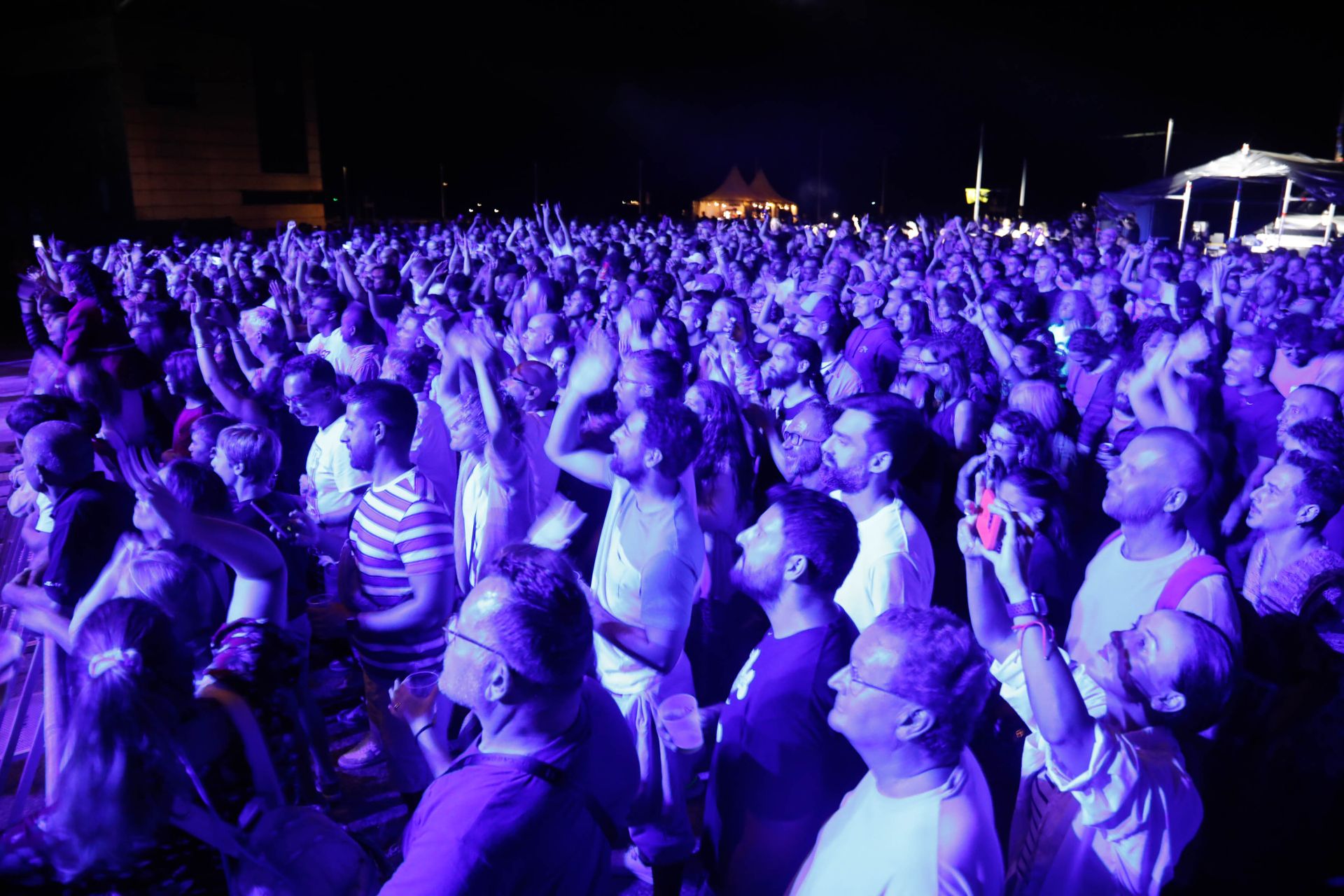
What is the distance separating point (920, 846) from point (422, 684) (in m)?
1.46

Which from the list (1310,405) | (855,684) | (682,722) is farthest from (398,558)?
(1310,405)

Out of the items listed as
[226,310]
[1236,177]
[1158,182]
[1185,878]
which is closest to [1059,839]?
[1185,878]

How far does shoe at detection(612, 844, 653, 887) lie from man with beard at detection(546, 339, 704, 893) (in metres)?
0.06

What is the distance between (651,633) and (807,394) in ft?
7.21

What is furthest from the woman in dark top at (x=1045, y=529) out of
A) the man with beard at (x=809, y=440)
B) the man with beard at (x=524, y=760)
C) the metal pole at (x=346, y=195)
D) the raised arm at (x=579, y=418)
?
the metal pole at (x=346, y=195)

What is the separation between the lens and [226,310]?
19.9ft

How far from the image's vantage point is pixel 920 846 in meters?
1.48

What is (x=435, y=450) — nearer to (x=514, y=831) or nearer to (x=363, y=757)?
(x=363, y=757)

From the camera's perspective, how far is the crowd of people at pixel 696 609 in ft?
5.01

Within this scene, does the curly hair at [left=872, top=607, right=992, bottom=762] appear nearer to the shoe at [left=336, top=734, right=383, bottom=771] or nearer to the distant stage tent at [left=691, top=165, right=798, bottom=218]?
the shoe at [left=336, top=734, right=383, bottom=771]

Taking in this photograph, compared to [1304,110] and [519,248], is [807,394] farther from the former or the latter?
[1304,110]

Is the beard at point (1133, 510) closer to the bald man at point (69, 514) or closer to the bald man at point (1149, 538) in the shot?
the bald man at point (1149, 538)

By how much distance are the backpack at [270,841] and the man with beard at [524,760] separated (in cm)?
21

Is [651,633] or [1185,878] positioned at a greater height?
[651,633]
